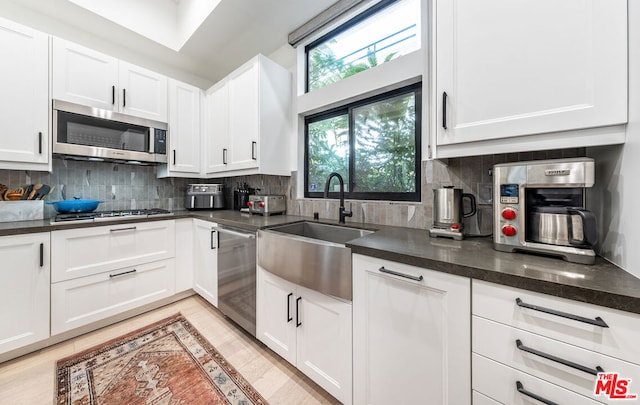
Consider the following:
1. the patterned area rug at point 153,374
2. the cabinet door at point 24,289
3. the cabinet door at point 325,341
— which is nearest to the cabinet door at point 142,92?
the cabinet door at point 24,289

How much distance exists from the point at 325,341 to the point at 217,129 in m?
2.36

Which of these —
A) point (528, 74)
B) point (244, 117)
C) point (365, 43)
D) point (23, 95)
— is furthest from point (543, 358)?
point (23, 95)

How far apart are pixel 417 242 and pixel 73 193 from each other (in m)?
2.99

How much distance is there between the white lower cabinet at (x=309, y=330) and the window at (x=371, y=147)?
958mm

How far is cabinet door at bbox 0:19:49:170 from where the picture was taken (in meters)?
1.58

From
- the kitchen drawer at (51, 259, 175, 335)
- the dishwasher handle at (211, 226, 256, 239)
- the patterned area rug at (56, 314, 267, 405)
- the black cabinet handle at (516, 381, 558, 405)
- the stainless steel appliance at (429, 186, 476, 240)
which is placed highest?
the stainless steel appliance at (429, 186, 476, 240)

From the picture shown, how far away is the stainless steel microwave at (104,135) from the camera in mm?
1799

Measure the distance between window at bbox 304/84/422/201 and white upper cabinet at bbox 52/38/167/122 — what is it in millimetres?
1585

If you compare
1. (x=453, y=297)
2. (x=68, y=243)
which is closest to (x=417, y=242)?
A: (x=453, y=297)

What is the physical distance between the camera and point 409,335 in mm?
896

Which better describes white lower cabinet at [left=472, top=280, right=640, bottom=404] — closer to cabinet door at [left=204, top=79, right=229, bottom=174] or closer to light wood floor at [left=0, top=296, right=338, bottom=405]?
light wood floor at [left=0, top=296, right=338, bottom=405]

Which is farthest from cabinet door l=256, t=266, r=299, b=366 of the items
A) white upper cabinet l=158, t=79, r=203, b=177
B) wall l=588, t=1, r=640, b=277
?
white upper cabinet l=158, t=79, r=203, b=177

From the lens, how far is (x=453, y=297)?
2.58 feet

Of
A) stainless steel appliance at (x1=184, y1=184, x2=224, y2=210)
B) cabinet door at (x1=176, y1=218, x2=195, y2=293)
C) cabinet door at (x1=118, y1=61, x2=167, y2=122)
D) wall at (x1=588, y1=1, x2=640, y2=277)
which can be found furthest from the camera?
stainless steel appliance at (x1=184, y1=184, x2=224, y2=210)
